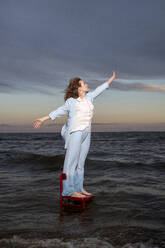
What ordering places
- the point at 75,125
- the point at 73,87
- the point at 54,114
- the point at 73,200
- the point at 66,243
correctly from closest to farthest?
the point at 66,243
the point at 54,114
the point at 75,125
the point at 73,87
the point at 73,200

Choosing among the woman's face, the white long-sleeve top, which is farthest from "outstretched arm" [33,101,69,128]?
the woman's face

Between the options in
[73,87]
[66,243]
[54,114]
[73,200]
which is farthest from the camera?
[73,200]

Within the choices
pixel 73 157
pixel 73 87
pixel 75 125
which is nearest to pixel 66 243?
pixel 73 157

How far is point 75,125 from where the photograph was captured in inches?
185

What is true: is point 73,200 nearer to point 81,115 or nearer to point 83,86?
point 81,115

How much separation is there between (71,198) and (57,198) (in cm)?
96

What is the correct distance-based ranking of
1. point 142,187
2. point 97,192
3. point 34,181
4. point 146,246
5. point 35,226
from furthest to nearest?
point 34,181
point 142,187
point 97,192
point 35,226
point 146,246

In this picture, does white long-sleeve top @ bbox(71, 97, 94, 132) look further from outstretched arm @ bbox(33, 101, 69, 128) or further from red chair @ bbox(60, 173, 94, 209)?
red chair @ bbox(60, 173, 94, 209)

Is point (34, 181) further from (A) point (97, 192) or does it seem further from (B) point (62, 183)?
(B) point (62, 183)

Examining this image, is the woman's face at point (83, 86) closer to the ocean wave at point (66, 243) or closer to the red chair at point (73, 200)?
the red chair at point (73, 200)

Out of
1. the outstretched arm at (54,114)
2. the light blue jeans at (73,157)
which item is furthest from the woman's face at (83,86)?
the light blue jeans at (73,157)

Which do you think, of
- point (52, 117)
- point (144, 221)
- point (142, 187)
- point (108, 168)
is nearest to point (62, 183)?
point (52, 117)

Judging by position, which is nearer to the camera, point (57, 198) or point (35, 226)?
point (35, 226)

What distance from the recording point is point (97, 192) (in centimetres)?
627
